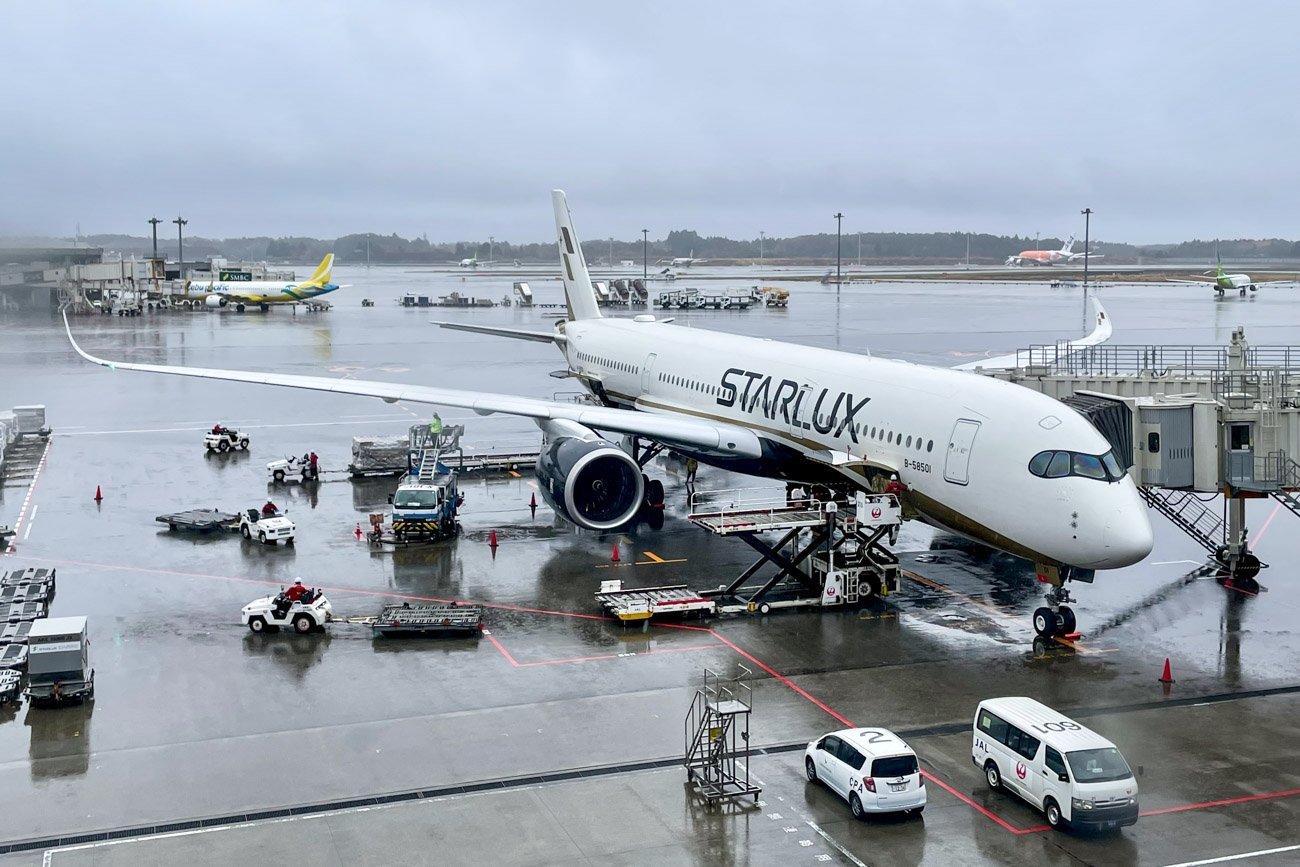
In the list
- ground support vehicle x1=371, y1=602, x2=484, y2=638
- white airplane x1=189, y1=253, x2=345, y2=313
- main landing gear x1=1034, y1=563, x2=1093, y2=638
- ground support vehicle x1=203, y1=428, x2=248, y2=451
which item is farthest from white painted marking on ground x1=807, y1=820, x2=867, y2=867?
white airplane x1=189, y1=253, x2=345, y2=313

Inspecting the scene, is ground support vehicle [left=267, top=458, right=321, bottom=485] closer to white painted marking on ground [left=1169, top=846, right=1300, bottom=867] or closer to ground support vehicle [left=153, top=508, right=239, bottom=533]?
ground support vehicle [left=153, top=508, right=239, bottom=533]

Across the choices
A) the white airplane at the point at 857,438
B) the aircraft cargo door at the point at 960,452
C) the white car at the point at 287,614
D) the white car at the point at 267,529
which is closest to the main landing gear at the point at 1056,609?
the white airplane at the point at 857,438

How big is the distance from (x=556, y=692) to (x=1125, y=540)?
1114cm

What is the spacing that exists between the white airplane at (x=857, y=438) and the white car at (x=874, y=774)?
811cm

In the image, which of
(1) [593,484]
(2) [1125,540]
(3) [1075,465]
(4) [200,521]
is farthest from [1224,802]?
(4) [200,521]

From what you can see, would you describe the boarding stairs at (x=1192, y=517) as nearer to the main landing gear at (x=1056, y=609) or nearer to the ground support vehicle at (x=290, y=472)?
the main landing gear at (x=1056, y=609)

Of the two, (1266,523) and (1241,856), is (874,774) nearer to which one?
(1241,856)

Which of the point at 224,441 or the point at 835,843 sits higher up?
the point at 224,441

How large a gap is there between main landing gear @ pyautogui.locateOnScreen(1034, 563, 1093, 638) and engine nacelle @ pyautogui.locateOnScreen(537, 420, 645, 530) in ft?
32.4

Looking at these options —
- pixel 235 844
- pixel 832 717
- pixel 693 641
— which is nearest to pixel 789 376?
pixel 693 641

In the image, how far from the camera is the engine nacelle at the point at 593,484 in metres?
32.2

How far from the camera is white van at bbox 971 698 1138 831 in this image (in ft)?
60.0

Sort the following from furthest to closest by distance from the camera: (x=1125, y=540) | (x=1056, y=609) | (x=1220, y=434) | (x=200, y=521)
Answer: (x=200, y=521) → (x=1220, y=434) → (x=1056, y=609) → (x=1125, y=540)

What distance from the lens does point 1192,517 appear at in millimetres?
38344
